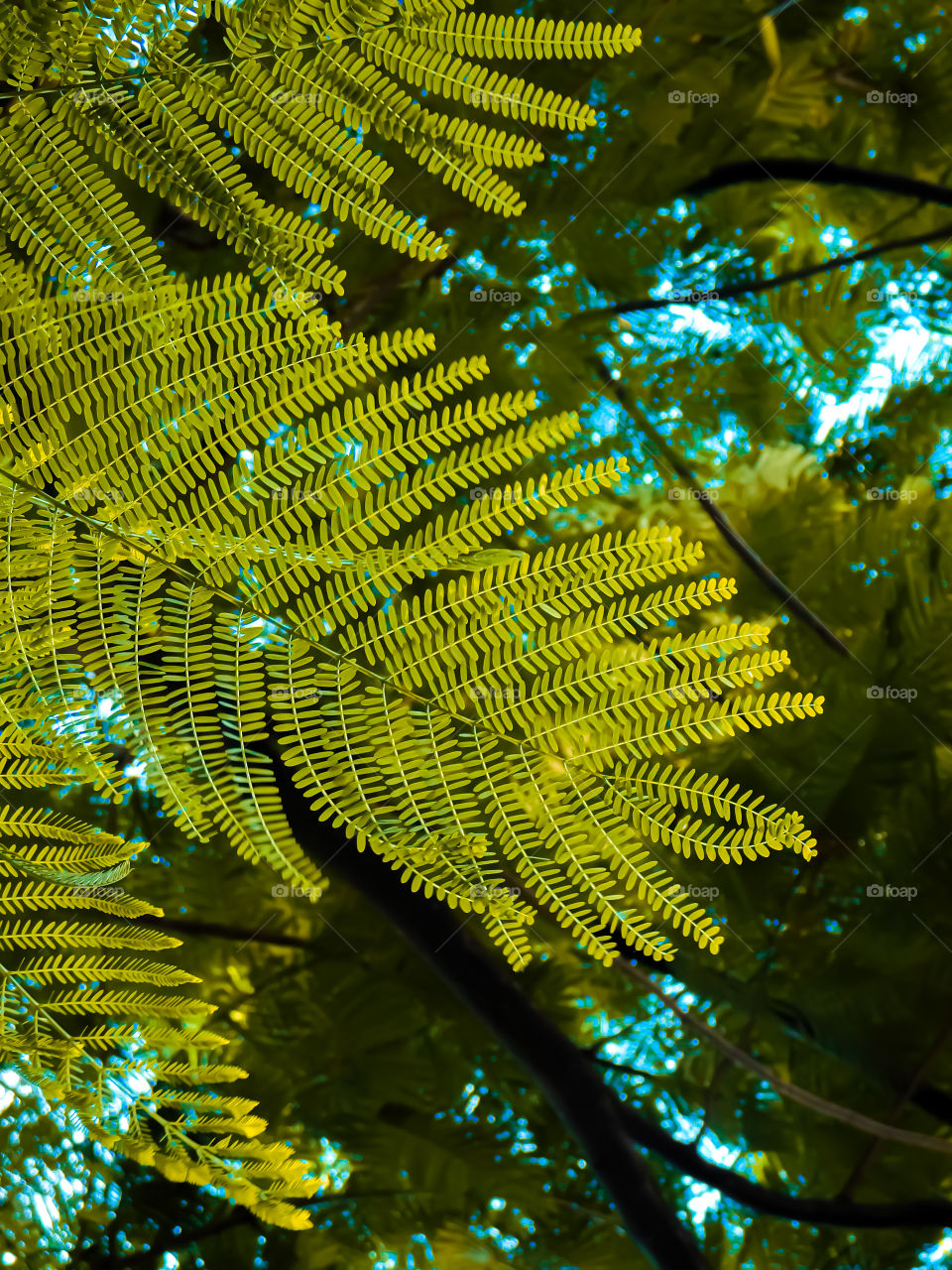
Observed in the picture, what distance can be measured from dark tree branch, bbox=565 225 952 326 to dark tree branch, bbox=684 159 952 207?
0.18ft

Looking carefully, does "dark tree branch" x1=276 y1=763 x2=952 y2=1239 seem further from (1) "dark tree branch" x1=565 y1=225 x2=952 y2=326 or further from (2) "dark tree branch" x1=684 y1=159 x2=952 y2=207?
(2) "dark tree branch" x1=684 y1=159 x2=952 y2=207

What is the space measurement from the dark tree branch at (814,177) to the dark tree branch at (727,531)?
288mm

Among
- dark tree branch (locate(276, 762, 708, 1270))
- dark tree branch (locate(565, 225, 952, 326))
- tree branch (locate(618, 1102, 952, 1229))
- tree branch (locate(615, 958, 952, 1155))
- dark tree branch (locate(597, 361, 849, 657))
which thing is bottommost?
dark tree branch (locate(276, 762, 708, 1270))

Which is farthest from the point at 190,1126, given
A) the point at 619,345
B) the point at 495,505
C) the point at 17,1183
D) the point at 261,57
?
the point at 619,345

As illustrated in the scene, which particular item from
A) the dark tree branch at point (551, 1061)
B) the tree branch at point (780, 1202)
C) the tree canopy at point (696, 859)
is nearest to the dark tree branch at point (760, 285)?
the tree canopy at point (696, 859)

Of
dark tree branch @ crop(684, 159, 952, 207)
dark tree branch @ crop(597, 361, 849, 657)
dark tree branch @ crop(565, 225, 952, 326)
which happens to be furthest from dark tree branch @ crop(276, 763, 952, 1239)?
dark tree branch @ crop(684, 159, 952, 207)

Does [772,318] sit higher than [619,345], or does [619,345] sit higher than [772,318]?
[772,318]

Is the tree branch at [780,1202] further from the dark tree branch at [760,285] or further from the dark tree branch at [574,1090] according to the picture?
the dark tree branch at [760,285]

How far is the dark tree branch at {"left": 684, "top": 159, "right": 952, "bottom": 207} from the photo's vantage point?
1.16m

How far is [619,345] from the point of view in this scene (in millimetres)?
1146

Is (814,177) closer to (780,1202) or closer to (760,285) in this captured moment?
(760,285)

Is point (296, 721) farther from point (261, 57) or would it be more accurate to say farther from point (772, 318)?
point (772, 318)

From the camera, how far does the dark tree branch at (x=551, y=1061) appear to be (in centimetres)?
97

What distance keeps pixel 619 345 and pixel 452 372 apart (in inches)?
33.3
